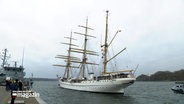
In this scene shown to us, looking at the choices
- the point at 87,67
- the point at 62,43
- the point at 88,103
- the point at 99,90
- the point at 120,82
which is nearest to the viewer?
the point at 88,103

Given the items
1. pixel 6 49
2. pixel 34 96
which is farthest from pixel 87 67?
pixel 34 96

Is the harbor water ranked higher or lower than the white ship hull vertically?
lower

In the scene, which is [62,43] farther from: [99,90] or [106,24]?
[99,90]

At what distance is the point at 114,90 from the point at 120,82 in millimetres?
4055

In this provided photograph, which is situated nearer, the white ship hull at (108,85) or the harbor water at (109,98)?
the harbor water at (109,98)

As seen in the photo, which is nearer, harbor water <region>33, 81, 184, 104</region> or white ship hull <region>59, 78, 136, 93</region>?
harbor water <region>33, 81, 184, 104</region>

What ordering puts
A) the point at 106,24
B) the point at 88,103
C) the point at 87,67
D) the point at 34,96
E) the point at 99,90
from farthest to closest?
the point at 87,67 < the point at 106,24 < the point at 99,90 < the point at 88,103 < the point at 34,96

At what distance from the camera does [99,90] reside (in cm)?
6294

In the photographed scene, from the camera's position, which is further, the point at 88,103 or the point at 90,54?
the point at 90,54

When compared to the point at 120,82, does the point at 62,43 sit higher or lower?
higher

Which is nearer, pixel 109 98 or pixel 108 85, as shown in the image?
pixel 109 98

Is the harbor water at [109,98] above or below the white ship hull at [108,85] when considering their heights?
below

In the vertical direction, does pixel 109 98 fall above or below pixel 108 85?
below

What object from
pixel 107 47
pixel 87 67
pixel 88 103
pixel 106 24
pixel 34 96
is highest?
pixel 106 24
